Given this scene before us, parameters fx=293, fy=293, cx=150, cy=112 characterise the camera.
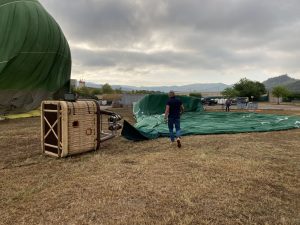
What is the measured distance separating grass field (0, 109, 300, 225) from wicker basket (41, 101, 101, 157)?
285 mm

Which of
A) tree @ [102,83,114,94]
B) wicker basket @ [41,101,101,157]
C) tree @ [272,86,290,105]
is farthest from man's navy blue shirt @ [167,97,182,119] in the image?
tree @ [102,83,114,94]

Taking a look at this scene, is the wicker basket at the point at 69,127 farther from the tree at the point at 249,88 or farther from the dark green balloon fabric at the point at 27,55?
the tree at the point at 249,88

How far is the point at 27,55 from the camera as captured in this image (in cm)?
845

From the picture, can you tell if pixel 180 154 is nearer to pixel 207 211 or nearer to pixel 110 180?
pixel 110 180

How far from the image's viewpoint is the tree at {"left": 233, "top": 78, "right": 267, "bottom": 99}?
7806cm

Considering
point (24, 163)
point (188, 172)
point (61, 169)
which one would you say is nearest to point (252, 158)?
point (188, 172)

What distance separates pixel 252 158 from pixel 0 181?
5.40m

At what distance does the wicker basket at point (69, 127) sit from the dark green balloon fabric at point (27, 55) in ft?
5.45

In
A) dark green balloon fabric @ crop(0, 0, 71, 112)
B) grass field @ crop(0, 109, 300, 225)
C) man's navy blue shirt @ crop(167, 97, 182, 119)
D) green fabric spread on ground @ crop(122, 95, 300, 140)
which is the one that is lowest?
grass field @ crop(0, 109, 300, 225)

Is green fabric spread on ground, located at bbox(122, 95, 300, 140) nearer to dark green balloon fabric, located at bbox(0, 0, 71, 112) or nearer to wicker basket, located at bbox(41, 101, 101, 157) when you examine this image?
wicker basket, located at bbox(41, 101, 101, 157)

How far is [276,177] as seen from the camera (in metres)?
5.42

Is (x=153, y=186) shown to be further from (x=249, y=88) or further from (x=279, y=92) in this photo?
(x=249, y=88)

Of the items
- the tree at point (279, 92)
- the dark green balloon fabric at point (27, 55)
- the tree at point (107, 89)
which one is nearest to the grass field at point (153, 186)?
the dark green balloon fabric at point (27, 55)

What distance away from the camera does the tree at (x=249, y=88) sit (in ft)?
256
